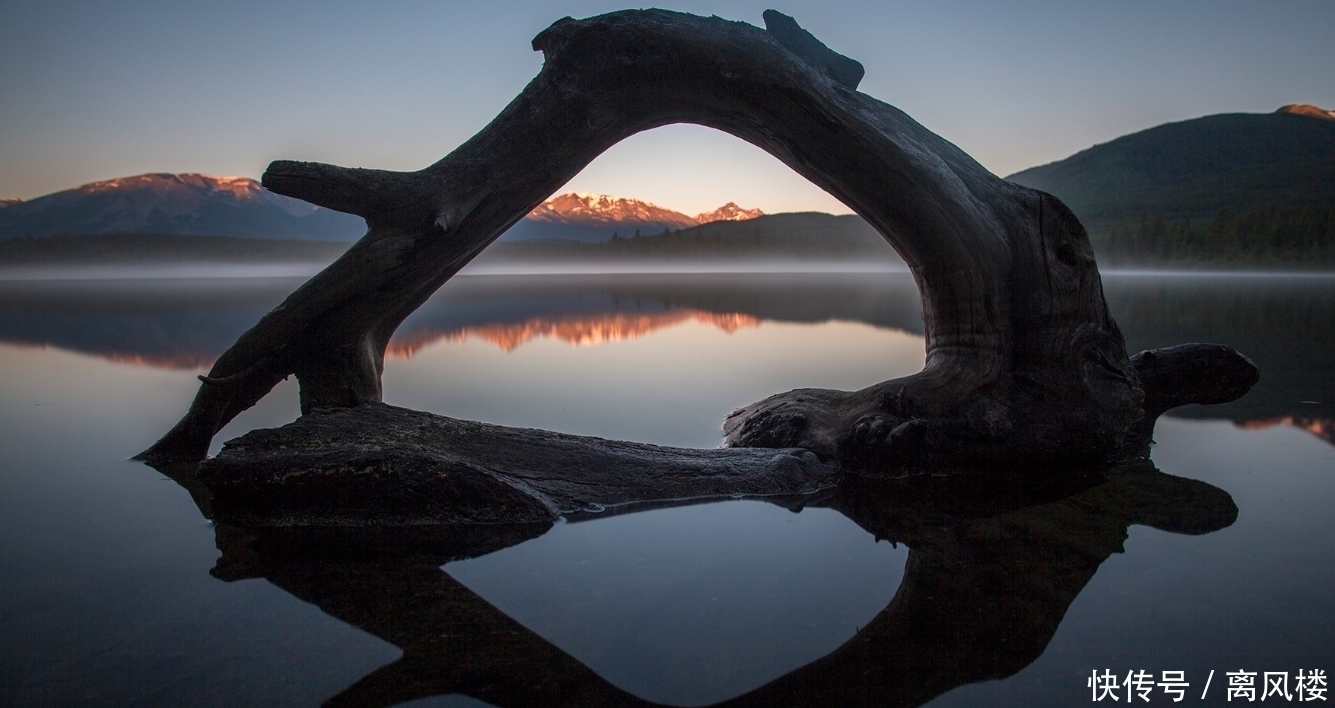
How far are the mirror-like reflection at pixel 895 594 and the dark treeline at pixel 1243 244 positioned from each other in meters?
91.4

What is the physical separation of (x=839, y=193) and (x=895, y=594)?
9.79 ft

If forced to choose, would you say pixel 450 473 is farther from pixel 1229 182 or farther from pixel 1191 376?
pixel 1229 182

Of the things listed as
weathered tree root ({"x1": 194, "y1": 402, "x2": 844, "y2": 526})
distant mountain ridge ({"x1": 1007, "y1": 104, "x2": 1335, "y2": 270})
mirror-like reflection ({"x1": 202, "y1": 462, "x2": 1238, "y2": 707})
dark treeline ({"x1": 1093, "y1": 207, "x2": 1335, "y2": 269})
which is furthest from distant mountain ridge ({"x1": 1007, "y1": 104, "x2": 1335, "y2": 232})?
weathered tree root ({"x1": 194, "y1": 402, "x2": 844, "y2": 526})

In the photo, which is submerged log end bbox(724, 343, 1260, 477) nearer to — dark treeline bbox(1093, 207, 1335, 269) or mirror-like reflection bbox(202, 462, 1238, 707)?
mirror-like reflection bbox(202, 462, 1238, 707)

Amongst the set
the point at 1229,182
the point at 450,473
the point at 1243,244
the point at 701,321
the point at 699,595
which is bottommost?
the point at 699,595

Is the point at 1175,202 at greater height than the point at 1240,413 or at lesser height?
greater

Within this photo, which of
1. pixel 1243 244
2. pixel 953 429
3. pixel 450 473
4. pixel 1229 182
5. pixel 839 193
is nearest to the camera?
pixel 450 473

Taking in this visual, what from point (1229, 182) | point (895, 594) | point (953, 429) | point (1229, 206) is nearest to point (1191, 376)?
point (953, 429)

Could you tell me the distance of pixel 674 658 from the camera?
2293 millimetres

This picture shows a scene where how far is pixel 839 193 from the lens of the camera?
4.93 meters

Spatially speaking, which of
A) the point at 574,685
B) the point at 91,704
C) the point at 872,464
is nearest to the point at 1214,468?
the point at 872,464

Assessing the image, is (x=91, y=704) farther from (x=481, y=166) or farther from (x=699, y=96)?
(x=699, y=96)

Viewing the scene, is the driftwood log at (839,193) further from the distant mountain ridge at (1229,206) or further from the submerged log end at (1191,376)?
the distant mountain ridge at (1229,206)

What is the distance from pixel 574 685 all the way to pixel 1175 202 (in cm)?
19693
